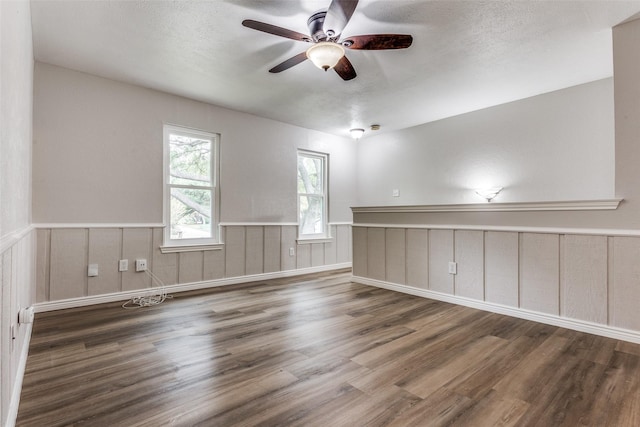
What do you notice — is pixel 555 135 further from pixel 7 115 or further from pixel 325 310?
pixel 7 115

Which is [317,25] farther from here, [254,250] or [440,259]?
[254,250]

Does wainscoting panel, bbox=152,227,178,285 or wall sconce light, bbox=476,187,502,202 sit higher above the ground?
wall sconce light, bbox=476,187,502,202

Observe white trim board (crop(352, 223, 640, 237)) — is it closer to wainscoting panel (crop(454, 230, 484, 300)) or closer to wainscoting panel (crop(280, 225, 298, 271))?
wainscoting panel (crop(454, 230, 484, 300))

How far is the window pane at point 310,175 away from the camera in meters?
5.24

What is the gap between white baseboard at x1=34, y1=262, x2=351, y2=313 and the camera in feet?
9.99

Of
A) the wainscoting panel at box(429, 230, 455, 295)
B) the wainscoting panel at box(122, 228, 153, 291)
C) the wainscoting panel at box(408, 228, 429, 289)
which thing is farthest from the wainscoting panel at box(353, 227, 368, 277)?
the wainscoting panel at box(122, 228, 153, 291)

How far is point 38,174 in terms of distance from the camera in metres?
2.99

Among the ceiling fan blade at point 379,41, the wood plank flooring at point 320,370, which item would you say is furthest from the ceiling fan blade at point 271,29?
the wood plank flooring at point 320,370

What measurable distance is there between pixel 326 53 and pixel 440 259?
7.81 ft

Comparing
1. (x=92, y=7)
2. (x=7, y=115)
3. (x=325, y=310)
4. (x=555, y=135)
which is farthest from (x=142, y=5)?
(x=555, y=135)

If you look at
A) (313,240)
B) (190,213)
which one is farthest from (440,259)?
(190,213)

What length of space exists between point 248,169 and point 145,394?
127 inches

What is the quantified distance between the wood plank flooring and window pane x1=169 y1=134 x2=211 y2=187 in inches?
65.6

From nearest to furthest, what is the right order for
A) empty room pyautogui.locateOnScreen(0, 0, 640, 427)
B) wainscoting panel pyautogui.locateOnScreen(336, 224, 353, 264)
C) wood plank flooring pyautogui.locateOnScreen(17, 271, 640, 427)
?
wood plank flooring pyautogui.locateOnScreen(17, 271, 640, 427) → empty room pyautogui.locateOnScreen(0, 0, 640, 427) → wainscoting panel pyautogui.locateOnScreen(336, 224, 353, 264)
